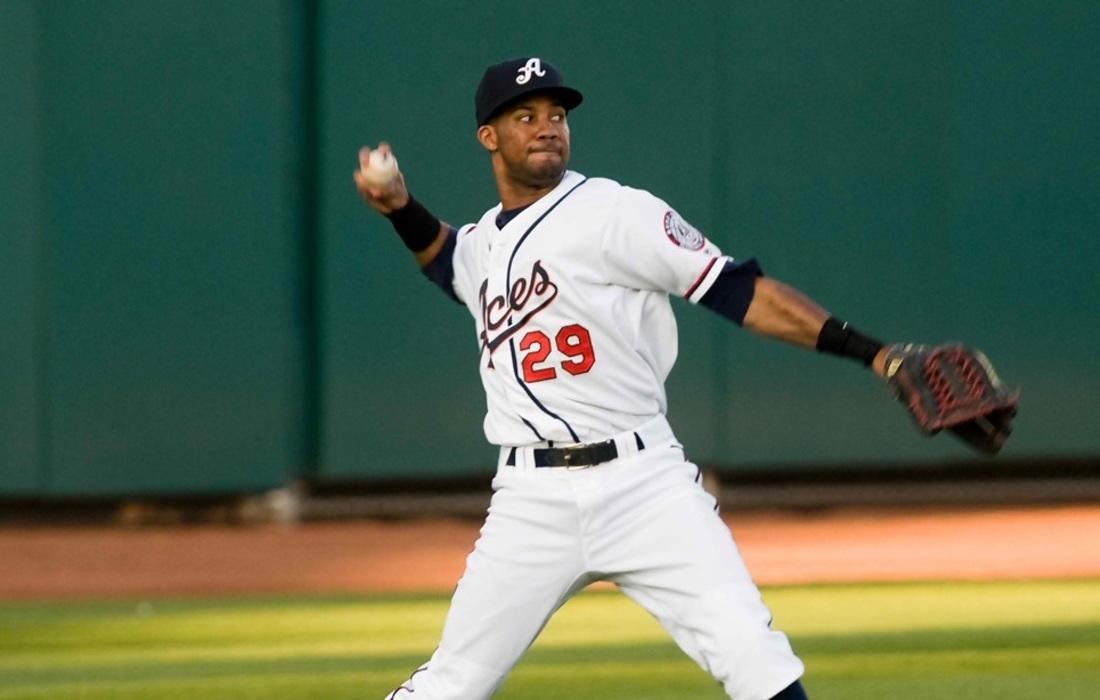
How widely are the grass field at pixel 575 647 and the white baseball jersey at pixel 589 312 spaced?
1914mm

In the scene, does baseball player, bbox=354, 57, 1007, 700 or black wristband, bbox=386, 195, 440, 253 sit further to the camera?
black wristband, bbox=386, 195, 440, 253

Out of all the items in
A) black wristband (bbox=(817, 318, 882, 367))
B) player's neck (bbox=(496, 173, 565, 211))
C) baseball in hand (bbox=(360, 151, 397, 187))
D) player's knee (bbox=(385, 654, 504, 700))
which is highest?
baseball in hand (bbox=(360, 151, 397, 187))

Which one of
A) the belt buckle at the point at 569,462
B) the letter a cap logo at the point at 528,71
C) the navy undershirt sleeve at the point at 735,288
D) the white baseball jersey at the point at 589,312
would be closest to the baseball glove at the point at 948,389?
the navy undershirt sleeve at the point at 735,288

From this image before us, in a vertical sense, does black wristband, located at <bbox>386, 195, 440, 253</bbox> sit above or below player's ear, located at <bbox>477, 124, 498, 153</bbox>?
below

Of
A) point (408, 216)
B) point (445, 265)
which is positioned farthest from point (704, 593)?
point (408, 216)

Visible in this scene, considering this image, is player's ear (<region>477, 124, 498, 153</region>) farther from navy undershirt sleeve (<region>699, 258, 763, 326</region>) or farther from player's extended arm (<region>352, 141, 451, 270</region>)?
navy undershirt sleeve (<region>699, 258, 763, 326</region>)

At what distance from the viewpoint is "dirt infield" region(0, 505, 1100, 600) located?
8867mm

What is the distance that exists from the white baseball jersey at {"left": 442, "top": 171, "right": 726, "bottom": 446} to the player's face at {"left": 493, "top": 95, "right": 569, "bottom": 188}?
0.08 metres

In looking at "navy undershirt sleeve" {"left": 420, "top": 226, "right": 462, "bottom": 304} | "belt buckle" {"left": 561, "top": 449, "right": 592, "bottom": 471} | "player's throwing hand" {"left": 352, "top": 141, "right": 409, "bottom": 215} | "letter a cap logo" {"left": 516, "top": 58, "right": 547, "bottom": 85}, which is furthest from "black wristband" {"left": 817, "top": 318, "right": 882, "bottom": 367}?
"player's throwing hand" {"left": 352, "top": 141, "right": 409, "bottom": 215}

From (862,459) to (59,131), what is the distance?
15.8ft

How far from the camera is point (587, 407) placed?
4199 mm

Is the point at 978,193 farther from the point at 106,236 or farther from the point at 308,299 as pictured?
the point at 106,236

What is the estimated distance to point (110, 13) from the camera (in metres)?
10.0

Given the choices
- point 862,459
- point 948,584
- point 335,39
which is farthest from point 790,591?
point 335,39
